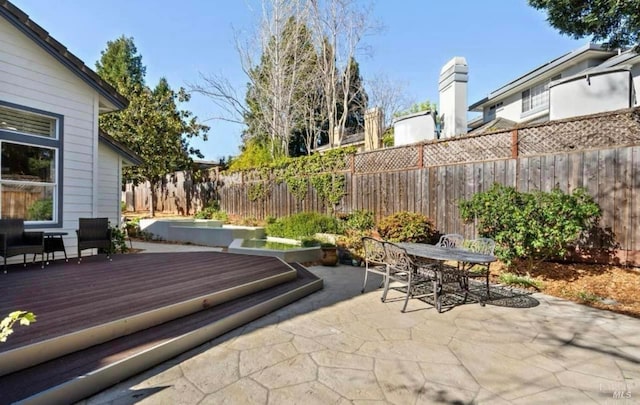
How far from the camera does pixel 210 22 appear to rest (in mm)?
11875

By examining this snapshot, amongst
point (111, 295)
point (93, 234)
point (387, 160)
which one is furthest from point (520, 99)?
point (111, 295)

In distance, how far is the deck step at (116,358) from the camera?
6.59ft

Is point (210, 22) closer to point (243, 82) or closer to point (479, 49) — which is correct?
point (243, 82)

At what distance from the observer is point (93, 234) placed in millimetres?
5551

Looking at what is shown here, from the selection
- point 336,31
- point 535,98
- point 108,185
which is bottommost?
point 108,185

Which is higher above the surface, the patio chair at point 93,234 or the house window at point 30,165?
the house window at point 30,165

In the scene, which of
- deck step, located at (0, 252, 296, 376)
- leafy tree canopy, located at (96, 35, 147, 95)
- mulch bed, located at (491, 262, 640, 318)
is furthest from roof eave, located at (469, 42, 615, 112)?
leafy tree canopy, located at (96, 35, 147, 95)

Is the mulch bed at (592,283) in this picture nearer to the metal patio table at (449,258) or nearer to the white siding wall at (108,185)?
the metal patio table at (449,258)

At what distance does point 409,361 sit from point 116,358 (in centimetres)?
234

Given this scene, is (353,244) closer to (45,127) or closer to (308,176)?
(308,176)

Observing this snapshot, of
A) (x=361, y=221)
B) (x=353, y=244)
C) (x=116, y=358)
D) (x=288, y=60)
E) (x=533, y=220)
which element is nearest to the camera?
(x=116, y=358)

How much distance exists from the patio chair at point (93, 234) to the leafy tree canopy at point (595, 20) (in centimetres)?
851

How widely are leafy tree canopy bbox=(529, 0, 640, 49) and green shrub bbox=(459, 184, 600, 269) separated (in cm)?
257

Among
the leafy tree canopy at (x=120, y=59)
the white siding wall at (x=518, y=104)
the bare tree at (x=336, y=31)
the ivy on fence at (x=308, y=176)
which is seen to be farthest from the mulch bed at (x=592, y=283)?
the leafy tree canopy at (x=120, y=59)
